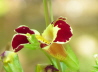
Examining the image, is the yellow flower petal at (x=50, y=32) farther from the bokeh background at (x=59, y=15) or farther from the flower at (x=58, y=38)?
the bokeh background at (x=59, y=15)

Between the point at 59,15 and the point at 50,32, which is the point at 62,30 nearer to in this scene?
the point at 50,32

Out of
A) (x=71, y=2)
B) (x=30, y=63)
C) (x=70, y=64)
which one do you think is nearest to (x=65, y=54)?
(x=70, y=64)

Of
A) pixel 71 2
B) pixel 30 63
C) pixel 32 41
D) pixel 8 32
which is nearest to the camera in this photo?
pixel 32 41

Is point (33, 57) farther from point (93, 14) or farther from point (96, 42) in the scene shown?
point (93, 14)

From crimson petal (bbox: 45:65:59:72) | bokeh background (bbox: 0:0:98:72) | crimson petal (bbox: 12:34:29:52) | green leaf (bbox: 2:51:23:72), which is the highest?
crimson petal (bbox: 12:34:29:52)

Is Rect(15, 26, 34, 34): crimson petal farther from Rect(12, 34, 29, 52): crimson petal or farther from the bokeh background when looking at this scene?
the bokeh background

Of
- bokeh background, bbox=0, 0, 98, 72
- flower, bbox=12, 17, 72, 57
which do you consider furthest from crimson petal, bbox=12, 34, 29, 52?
bokeh background, bbox=0, 0, 98, 72

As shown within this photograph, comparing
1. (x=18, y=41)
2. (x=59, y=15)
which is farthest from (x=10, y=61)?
(x=59, y=15)

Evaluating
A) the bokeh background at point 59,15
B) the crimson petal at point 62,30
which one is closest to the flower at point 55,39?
the crimson petal at point 62,30
